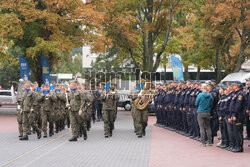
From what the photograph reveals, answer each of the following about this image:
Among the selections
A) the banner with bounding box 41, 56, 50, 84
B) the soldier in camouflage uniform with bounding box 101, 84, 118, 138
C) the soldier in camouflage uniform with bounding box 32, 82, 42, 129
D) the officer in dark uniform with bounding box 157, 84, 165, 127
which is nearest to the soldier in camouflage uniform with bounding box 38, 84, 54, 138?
the soldier in camouflage uniform with bounding box 32, 82, 42, 129

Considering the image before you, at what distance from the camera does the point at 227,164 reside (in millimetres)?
9648

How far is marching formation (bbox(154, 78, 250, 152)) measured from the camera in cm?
1159

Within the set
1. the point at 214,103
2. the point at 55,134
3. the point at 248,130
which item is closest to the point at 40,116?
the point at 55,134

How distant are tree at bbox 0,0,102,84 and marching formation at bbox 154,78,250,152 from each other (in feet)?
32.5

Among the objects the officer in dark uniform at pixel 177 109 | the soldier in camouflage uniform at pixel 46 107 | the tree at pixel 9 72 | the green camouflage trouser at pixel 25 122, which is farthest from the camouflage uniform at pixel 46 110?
the tree at pixel 9 72

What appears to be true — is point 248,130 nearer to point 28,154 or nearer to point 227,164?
point 227,164

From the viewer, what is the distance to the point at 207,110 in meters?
12.8

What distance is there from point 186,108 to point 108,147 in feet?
12.5

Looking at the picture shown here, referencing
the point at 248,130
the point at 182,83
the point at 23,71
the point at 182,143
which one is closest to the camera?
the point at 182,143

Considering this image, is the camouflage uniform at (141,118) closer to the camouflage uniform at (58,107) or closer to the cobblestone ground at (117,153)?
the cobblestone ground at (117,153)

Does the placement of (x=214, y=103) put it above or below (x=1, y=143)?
above

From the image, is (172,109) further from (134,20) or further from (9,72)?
(9,72)

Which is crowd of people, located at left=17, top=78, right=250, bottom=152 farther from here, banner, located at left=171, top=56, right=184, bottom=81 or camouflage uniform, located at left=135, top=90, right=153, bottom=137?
banner, located at left=171, top=56, right=184, bottom=81

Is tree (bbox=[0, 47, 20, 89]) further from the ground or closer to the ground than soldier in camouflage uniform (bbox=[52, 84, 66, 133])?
further from the ground
